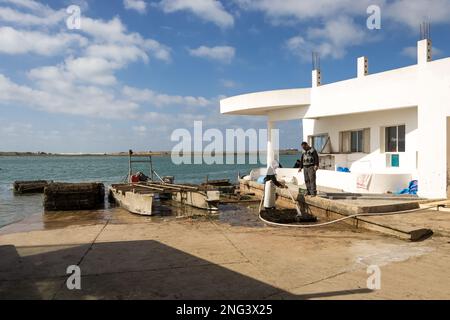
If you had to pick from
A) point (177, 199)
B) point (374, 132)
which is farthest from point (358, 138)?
point (177, 199)

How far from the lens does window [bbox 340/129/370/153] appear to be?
16469 millimetres

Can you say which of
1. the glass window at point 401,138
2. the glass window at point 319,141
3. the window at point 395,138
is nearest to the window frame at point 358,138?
the window at point 395,138

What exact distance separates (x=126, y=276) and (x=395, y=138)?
1305cm

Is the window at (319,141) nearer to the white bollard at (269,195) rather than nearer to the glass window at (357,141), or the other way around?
the glass window at (357,141)

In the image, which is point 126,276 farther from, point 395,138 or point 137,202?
point 395,138

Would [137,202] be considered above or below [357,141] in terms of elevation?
below

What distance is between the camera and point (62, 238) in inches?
341

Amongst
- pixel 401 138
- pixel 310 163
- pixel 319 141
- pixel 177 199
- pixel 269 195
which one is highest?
pixel 319 141

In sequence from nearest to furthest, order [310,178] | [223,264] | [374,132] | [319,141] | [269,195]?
[223,264] < [310,178] < [269,195] < [374,132] < [319,141]

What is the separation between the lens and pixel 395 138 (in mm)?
15109

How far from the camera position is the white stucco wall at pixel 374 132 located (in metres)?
13.9

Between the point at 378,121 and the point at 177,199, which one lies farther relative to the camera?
the point at 177,199
